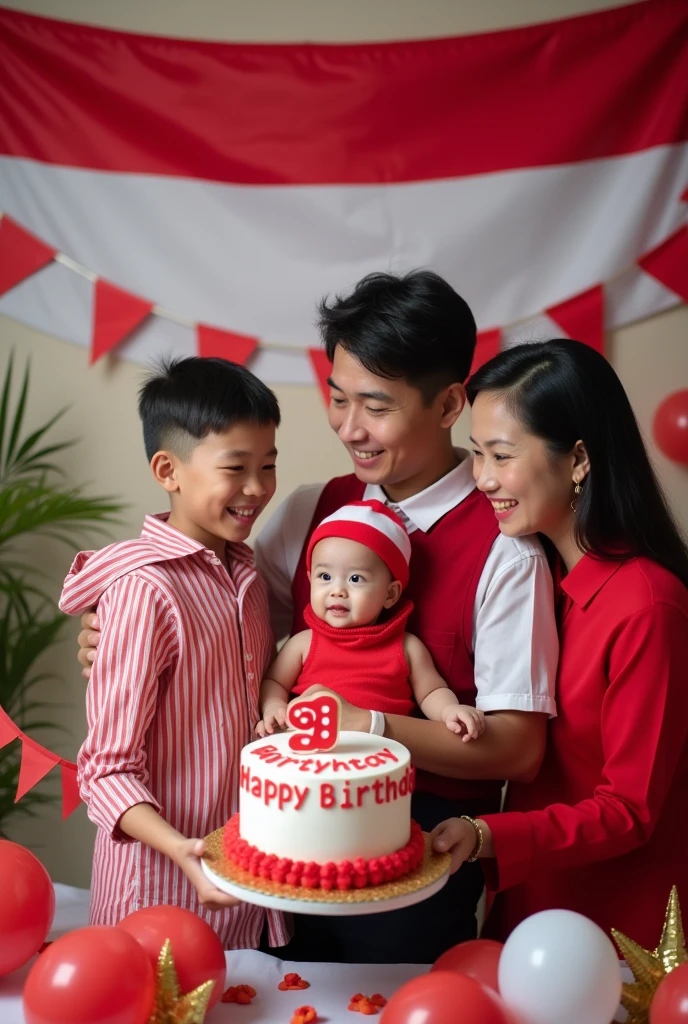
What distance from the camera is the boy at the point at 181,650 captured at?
1.64 meters

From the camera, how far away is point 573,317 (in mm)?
3037

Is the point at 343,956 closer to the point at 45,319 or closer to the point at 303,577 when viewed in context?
the point at 303,577

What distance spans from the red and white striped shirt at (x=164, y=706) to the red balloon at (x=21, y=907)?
0.42 ft

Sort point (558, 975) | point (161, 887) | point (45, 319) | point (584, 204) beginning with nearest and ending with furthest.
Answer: point (558, 975)
point (161, 887)
point (584, 204)
point (45, 319)

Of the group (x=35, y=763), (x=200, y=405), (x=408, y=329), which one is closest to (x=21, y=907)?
(x=35, y=763)

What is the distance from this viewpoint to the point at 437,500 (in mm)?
2020

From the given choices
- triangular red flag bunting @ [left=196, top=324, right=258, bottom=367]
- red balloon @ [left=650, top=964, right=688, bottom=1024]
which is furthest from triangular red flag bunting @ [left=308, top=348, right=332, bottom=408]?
red balloon @ [left=650, top=964, right=688, bottom=1024]

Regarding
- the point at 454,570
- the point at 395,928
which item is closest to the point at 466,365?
the point at 454,570

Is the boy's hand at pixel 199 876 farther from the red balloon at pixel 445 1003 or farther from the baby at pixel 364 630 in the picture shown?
the baby at pixel 364 630

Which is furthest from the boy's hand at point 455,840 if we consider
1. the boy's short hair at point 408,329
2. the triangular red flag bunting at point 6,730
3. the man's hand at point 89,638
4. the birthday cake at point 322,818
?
the triangular red flag bunting at point 6,730

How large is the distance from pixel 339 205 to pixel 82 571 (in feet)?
5.58

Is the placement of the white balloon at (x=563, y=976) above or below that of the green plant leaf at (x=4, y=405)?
below

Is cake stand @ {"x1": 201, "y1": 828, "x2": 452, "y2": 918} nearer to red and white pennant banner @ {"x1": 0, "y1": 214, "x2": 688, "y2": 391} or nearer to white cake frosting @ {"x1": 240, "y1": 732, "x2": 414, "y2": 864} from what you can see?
white cake frosting @ {"x1": 240, "y1": 732, "x2": 414, "y2": 864}

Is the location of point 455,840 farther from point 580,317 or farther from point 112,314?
point 112,314
